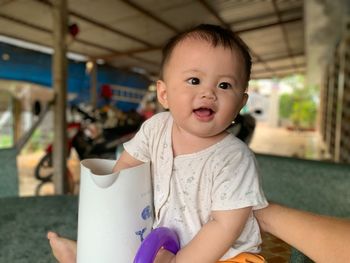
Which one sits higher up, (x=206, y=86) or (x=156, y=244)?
(x=206, y=86)

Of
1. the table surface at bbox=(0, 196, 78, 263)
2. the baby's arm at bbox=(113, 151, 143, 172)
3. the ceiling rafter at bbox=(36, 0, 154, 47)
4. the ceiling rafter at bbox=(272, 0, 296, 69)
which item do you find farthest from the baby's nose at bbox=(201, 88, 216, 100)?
the ceiling rafter at bbox=(272, 0, 296, 69)

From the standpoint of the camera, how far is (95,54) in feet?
13.1

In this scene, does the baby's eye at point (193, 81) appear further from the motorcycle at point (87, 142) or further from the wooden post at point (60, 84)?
the motorcycle at point (87, 142)

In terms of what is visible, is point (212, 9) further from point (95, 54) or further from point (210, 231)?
point (210, 231)

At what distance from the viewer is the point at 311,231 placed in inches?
20.6

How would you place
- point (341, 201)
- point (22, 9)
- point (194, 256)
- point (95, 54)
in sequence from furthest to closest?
point (95, 54), point (22, 9), point (341, 201), point (194, 256)

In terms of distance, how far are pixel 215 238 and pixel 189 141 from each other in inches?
7.8

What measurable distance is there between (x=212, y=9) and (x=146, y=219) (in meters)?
2.62

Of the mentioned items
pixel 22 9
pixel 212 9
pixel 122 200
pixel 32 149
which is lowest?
pixel 32 149

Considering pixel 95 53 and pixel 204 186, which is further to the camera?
pixel 95 53

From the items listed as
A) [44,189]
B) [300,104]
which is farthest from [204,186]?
[300,104]

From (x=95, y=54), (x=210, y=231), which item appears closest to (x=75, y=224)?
(x=210, y=231)

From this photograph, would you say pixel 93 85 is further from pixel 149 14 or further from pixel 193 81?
pixel 193 81

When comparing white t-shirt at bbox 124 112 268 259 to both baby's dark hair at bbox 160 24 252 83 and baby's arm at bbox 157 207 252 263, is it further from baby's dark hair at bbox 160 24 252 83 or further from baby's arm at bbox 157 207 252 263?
baby's dark hair at bbox 160 24 252 83
